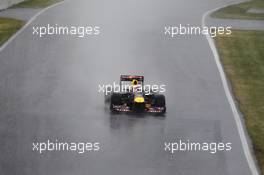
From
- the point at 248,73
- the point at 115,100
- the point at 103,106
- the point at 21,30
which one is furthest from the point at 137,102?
the point at 21,30

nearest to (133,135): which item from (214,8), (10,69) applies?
(10,69)

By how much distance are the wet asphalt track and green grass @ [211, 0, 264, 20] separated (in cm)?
439

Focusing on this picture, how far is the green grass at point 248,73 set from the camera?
2684 centimetres

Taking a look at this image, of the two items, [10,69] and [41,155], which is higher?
[10,69]

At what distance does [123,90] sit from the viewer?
29281mm

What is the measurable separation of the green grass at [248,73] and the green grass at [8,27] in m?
10.7

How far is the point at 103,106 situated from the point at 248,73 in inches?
357

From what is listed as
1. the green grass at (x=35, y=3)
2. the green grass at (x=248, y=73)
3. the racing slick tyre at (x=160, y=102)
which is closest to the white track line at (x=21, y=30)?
the green grass at (x=35, y=3)

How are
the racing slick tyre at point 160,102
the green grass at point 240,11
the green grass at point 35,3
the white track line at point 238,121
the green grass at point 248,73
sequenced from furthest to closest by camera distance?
the green grass at point 35,3, the green grass at point 240,11, the racing slick tyre at point 160,102, the green grass at point 248,73, the white track line at point 238,121

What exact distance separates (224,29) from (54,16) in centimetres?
1008

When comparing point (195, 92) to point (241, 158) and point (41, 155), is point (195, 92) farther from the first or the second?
point (41, 155)

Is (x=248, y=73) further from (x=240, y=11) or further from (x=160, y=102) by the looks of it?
(x=240, y=11)

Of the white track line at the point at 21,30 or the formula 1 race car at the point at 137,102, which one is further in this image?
the white track line at the point at 21,30

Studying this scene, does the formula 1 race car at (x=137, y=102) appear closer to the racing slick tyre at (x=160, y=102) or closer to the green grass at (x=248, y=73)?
the racing slick tyre at (x=160, y=102)
